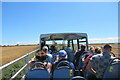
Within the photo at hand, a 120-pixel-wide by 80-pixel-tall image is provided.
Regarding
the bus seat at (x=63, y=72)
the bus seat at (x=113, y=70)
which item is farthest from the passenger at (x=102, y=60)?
the bus seat at (x=63, y=72)

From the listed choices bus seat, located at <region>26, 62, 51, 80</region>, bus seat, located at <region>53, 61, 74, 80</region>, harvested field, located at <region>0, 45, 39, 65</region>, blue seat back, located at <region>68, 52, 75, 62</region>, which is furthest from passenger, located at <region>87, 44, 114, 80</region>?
harvested field, located at <region>0, 45, 39, 65</region>

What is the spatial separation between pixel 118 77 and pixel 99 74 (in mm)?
401

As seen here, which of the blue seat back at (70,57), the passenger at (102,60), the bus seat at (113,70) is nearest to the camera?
the bus seat at (113,70)

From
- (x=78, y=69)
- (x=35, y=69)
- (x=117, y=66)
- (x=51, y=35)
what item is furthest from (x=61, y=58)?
(x=51, y=35)

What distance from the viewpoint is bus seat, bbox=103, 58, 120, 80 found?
3539 millimetres

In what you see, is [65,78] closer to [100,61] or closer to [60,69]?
[60,69]

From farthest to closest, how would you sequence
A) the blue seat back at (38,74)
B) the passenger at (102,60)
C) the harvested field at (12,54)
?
the harvested field at (12,54)
the blue seat back at (38,74)
the passenger at (102,60)

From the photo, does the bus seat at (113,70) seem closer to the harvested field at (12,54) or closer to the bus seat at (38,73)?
the bus seat at (38,73)

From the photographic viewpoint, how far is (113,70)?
3.59m

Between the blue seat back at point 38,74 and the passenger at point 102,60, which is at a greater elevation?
the passenger at point 102,60

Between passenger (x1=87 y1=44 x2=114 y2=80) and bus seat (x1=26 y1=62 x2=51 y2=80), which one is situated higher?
passenger (x1=87 y1=44 x2=114 y2=80)

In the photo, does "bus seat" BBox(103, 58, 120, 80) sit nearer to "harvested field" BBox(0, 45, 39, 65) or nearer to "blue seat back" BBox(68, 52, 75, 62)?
"blue seat back" BBox(68, 52, 75, 62)

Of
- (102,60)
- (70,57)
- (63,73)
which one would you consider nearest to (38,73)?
(63,73)

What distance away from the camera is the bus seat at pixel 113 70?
354 cm
